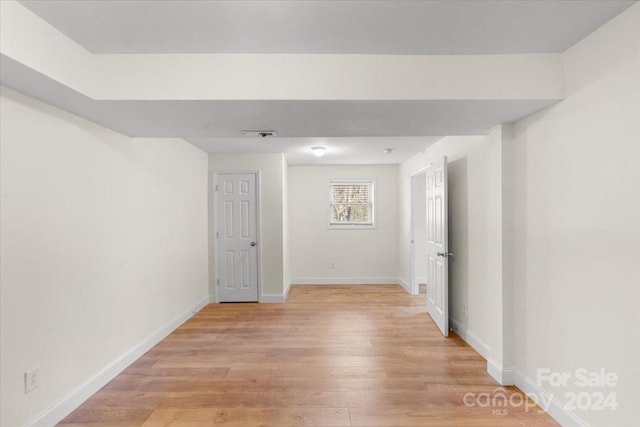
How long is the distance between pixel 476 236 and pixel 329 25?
2575 millimetres

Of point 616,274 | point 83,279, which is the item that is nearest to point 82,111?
point 83,279

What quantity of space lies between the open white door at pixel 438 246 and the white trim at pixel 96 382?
128 inches

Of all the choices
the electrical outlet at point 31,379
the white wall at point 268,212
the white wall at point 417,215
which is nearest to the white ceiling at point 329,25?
the electrical outlet at point 31,379

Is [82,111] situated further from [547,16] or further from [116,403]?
[547,16]

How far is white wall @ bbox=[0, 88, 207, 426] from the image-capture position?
6.26ft

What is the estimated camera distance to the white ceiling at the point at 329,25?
5.25 feet

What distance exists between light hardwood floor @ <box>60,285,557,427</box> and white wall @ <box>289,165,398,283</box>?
2.20 metres

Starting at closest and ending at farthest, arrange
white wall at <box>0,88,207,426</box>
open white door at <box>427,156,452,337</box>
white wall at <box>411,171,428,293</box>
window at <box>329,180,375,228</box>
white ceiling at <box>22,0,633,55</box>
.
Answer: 1. white ceiling at <box>22,0,633,55</box>
2. white wall at <box>0,88,207,426</box>
3. open white door at <box>427,156,452,337</box>
4. white wall at <box>411,171,428,293</box>
5. window at <box>329,180,375,228</box>

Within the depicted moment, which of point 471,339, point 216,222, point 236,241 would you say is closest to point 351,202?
point 236,241

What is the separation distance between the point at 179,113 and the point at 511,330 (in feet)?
10.2

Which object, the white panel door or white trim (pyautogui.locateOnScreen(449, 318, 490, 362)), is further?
the white panel door

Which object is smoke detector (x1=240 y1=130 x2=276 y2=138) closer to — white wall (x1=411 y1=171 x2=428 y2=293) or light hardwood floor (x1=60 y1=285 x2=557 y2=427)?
light hardwood floor (x1=60 y1=285 x2=557 y2=427)

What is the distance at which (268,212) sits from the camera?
5277 millimetres

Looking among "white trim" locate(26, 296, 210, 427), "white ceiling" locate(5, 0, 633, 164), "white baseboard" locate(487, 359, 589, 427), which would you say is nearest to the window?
"white trim" locate(26, 296, 210, 427)
